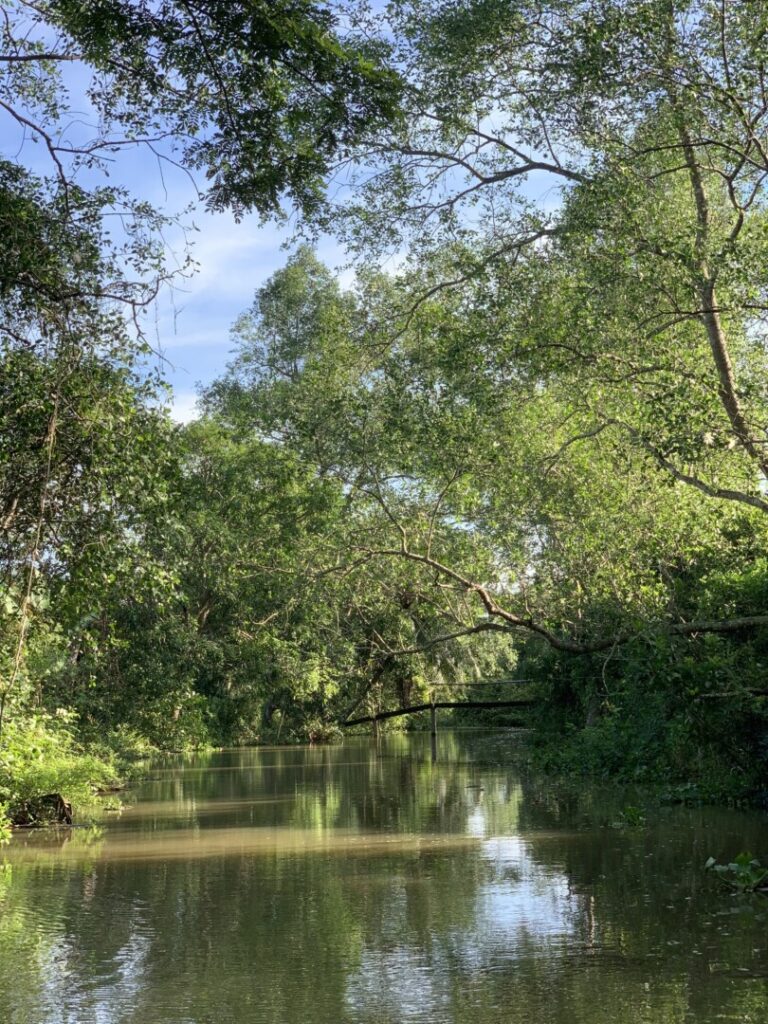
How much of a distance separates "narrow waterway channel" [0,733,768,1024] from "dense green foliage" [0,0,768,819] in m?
1.93

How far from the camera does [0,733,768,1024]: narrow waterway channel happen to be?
6.62 metres

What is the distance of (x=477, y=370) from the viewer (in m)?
14.4

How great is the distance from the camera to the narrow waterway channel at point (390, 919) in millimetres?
6625

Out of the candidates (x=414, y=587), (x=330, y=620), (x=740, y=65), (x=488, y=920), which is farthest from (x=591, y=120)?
(x=330, y=620)

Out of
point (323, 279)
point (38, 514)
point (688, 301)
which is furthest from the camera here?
point (323, 279)

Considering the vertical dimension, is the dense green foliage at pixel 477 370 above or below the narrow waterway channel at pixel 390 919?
above

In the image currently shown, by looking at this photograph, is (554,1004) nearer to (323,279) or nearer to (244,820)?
(244,820)

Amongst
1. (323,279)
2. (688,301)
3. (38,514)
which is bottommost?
(38,514)

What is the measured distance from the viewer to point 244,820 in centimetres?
1628

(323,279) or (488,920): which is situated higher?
(323,279)

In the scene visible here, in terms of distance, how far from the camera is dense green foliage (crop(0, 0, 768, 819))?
8.60m

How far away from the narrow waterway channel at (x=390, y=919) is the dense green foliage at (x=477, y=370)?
6.33 feet

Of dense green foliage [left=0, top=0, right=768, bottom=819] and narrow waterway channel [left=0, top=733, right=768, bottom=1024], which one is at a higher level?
dense green foliage [left=0, top=0, right=768, bottom=819]

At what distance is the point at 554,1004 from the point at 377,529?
11.3m
